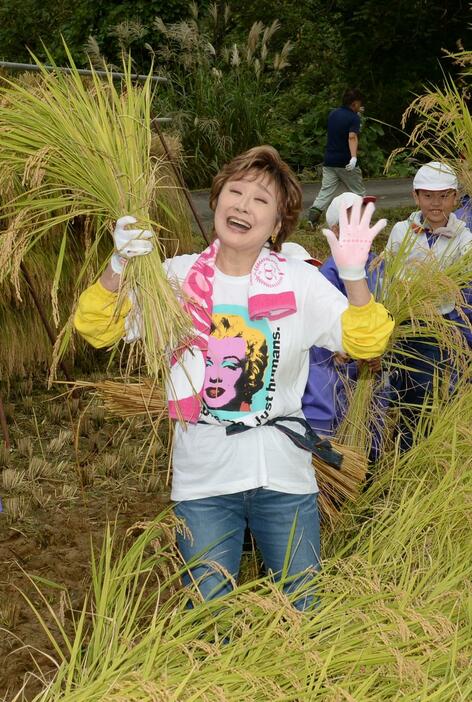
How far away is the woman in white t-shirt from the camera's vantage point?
2289 millimetres

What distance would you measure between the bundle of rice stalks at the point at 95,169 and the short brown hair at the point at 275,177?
0.17 metres

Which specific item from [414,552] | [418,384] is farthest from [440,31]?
[414,552]

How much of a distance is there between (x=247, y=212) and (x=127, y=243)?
28 cm

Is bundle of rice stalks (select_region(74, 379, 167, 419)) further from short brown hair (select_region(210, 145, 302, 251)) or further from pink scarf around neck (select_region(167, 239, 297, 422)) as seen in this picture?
short brown hair (select_region(210, 145, 302, 251))

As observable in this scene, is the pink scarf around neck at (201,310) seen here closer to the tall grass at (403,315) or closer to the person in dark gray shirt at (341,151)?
the tall grass at (403,315)

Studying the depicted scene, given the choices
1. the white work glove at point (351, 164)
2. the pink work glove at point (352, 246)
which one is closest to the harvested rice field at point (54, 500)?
the pink work glove at point (352, 246)

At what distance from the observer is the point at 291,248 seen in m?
2.81

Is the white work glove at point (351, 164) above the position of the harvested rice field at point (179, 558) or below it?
below

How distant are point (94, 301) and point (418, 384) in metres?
1.54

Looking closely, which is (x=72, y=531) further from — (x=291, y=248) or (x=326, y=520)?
(x=291, y=248)

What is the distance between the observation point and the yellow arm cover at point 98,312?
2.28m

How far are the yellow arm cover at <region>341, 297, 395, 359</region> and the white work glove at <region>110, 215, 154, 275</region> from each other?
17.2 inches

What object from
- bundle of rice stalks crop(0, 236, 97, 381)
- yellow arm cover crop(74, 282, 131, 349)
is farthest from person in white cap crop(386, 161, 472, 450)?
bundle of rice stalks crop(0, 236, 97, 381)

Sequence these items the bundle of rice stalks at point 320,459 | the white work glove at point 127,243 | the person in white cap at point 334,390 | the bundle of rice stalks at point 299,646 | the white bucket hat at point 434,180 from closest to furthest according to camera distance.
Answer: the bundle of rice stalks at point 299,646, the white work glove at point 127,243, the bundle of rice stalks at point 320,459, the person in white cap at point 334,390, the white bucket hat at point 434,180
